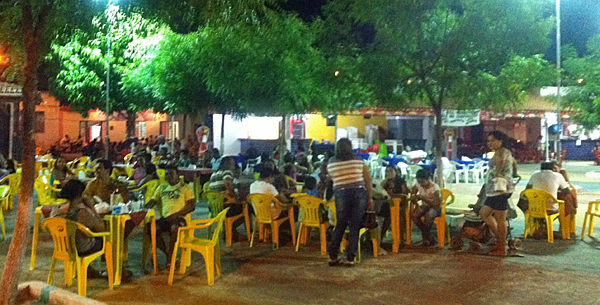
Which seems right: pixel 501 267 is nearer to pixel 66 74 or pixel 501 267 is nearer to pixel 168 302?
pixel 168 302

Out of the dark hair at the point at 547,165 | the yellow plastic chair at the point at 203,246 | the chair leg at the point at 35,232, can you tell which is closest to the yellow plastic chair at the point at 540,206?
the dark hair at the point at 547,165

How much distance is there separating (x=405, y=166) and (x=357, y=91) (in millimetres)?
6485

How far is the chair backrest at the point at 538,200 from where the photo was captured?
26.8ft

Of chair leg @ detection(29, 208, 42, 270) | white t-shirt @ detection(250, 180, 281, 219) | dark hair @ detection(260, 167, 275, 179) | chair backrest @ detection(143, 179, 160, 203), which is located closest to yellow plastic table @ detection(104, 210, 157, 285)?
chair leg @ detection(29, 208, 42, 270)

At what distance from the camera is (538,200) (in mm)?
8227

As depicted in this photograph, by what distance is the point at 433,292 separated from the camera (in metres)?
5.82

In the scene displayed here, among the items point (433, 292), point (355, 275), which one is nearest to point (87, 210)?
point (355, 275)

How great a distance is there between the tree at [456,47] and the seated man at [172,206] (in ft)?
15.0

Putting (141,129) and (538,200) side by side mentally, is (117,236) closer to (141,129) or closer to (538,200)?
(538,200)

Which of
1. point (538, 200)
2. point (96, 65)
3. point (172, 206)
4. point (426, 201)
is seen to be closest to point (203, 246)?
point (172, 206)

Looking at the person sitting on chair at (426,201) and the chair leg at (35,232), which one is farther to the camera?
the person sitting on chair at (426,201)

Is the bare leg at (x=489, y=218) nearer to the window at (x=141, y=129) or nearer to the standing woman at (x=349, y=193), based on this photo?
A: the standing woman at (x=349, y=193)

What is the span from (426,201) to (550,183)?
2020 mm

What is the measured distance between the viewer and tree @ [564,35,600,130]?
66.6 feet
